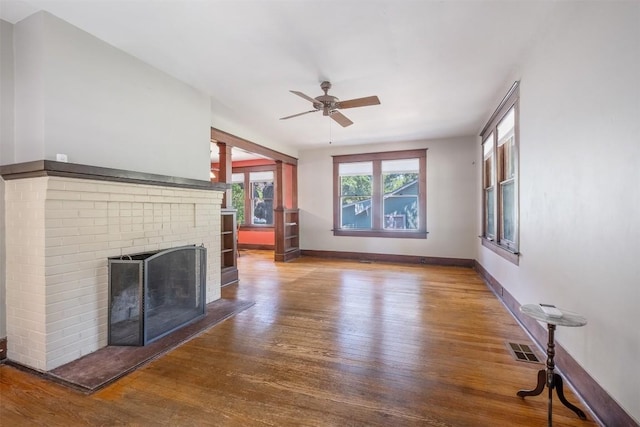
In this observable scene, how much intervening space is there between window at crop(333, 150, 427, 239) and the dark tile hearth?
4705 millimetres

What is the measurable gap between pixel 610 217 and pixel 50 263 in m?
3.76

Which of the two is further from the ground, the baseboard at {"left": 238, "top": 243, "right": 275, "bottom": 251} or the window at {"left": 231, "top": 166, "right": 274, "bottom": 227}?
the window at {"left": 231, "top": 166, "right": 274, "bottom": 227}

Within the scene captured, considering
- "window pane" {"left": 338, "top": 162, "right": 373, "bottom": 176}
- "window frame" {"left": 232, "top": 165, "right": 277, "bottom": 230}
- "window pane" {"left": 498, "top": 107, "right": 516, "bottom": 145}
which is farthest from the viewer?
"window frame" {"left": 232, "top": 165, "right": 277, "bottom": 230}

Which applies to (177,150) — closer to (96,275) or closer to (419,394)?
(96,275)

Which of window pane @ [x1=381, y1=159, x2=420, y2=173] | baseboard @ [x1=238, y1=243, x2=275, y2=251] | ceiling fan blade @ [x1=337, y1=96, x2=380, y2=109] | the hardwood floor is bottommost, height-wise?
the hardwood floor

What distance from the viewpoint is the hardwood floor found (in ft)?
5.70

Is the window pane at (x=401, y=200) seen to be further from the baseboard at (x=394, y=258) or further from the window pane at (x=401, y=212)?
the baseboard at (x=394, y=258)

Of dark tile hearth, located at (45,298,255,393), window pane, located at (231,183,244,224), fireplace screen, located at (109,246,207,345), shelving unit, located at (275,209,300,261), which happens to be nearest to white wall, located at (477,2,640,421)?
dark tile hearth, located at (45,298,255,393)

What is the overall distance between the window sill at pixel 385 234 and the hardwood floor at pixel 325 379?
118 inches

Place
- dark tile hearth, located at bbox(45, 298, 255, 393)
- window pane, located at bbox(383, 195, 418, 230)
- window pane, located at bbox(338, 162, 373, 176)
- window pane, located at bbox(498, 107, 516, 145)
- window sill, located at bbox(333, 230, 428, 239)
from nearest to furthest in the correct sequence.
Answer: dark tile hearth, located at bbox(45, 298, 255, 393) < window pane, located at bbox(498, 107, 516, 145) < window sill, located at bbox(333, 230, 428, 239) < window pane, located at bbox(383, 195, 418, 230) < window pane, located at bbox(338, 162, 373, 176)

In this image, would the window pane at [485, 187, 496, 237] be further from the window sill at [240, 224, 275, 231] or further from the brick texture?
the window sill at [240, 224, 275, 231]

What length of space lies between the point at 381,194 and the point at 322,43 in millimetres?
4594

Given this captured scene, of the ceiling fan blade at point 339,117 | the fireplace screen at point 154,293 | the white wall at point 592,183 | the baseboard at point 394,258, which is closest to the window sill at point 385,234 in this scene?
the baseboard at point 394,258

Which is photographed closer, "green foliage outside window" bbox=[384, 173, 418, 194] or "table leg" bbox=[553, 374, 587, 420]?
"table leg" bbox=[553, 374, 587, 420]
